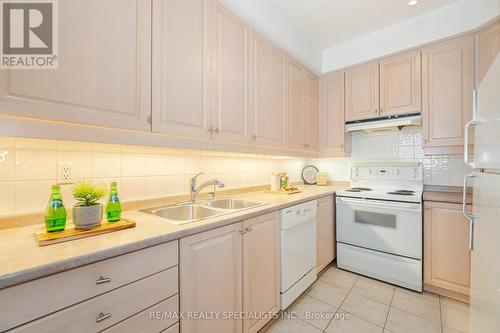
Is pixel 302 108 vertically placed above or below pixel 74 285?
above

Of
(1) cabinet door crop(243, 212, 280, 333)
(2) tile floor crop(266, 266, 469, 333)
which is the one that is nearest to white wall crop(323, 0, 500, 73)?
(1) cabinet door crop(243, 212, 280, 333)

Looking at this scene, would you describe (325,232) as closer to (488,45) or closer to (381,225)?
(381,225)

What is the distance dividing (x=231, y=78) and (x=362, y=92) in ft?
5.72

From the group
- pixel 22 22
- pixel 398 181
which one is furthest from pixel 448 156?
pixel 22 22

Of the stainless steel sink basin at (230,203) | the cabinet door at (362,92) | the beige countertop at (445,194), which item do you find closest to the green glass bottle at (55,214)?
the stainless steel sink basin at (230,203)

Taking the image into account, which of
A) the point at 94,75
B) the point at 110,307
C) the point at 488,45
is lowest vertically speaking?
the point at 110,307

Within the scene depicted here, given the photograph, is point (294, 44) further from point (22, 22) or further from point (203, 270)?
point (203, 270)

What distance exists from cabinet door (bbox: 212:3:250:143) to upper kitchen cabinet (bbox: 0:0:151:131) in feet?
1.58

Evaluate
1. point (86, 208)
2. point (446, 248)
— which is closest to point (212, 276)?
point (86, 208)

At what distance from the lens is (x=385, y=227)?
2059 millimetres

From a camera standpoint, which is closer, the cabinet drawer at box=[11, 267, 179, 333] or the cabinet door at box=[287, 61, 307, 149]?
the cabinet drawer at box=[11, 267, 179, 333]

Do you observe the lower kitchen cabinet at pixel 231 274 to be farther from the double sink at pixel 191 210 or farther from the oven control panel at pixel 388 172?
the oven control panel at pixel 388 172

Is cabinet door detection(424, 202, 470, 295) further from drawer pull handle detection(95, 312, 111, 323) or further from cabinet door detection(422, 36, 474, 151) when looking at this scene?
drawer pull handle detection(95, 312, 111, 323)

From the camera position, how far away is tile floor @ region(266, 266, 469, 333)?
1.52 meters
